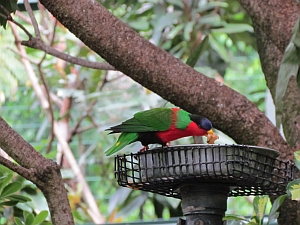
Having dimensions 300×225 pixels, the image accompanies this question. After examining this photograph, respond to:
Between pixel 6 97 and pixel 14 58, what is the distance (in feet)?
1.62

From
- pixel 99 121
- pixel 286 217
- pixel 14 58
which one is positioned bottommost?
pixel 286 217

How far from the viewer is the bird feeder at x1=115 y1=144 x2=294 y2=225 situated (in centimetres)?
100

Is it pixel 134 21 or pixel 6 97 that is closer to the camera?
pixel 134 21

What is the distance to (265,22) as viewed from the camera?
4.75ft

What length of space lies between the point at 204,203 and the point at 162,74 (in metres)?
0.38

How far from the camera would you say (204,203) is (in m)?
1.12

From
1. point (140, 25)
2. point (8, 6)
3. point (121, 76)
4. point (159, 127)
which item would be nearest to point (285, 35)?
point (159, 127)

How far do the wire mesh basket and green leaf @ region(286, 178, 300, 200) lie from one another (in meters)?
0.03

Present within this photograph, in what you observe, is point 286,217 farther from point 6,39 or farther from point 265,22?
point 6,39

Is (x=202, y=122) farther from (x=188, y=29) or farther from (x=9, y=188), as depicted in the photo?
(x=188, y=29)

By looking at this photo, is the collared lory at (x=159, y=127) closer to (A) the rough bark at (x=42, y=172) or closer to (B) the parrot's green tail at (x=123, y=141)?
(B) the parrot's green tail at (x=123, y=141)

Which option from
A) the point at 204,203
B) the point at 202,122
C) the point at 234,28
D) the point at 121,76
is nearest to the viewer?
the point at 204,203

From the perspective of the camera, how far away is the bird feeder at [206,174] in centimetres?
100

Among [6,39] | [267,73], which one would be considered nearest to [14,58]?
[6,39]
